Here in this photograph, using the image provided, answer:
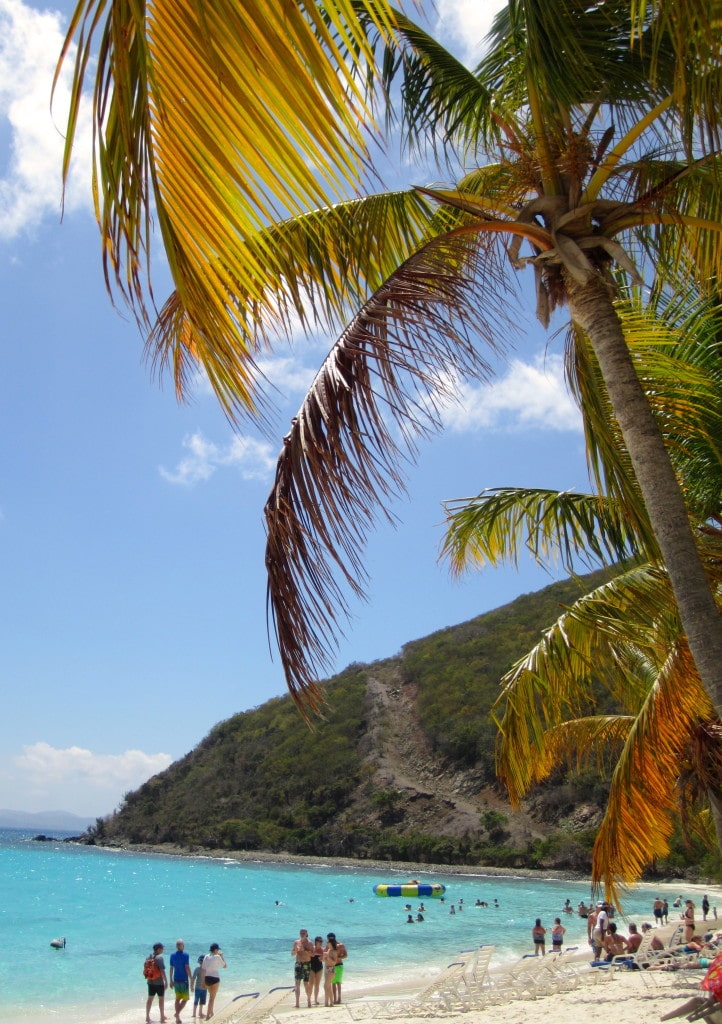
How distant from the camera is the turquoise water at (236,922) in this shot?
22438 millimetres

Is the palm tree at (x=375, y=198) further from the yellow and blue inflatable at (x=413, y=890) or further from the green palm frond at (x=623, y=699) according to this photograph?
the yellow and blue inflatable at (x=413, y=890)

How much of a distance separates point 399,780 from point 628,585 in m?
55.5

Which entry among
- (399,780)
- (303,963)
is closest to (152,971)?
(303,963)

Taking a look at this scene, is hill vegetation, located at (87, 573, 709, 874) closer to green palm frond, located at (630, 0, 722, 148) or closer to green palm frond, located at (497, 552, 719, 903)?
green palm frond, located at (497, 552, 719, 903)

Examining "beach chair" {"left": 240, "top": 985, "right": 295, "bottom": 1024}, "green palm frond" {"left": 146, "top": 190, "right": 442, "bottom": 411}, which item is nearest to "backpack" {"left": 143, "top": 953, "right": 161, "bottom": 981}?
"beach chair" {"left": 240, "top": 985, "right": 295, "bottom": 1024}

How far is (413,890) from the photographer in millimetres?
39156

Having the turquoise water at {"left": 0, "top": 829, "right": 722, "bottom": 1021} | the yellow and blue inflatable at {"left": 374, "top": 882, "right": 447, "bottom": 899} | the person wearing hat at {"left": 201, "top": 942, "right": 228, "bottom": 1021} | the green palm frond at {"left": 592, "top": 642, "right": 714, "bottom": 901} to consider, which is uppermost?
the green palm frond at {"left": 592, "top": 642, "right": 714, "bottom": 901}

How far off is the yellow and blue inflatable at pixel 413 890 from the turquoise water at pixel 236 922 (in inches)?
17.6

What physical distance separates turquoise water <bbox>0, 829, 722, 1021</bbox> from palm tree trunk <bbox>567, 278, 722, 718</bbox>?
17.5 meters

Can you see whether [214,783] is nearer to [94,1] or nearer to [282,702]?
[282,702]

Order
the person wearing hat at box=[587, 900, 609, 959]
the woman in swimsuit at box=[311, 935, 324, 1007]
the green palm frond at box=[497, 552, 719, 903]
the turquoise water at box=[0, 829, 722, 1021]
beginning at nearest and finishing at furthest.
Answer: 1. the green palm frond at box=[497, 552, 719, 903]
2. the woman in swimsuit at box=[311, 935, 324, 1007]
3. the person wearing hat at box=[587, 900, 609, 959]
4. the turquoise water at box=[0, 829, 722, 1021]

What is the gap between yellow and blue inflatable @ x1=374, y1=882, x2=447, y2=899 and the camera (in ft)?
127

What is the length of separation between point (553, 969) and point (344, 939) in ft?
56.5

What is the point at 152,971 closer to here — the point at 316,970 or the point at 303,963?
the point at 303,963
